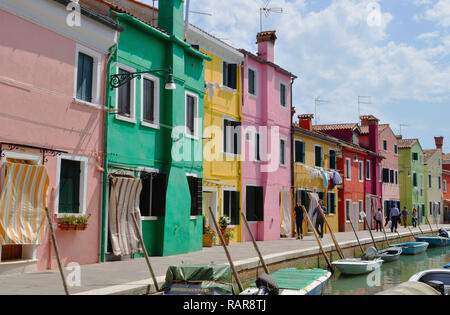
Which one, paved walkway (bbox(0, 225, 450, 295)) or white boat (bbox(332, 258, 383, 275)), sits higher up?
paved walkway (bbox(0, 225, 450, 295))

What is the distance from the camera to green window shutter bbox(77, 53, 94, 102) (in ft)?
41.7

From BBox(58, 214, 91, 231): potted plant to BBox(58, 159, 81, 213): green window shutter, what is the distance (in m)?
0.25

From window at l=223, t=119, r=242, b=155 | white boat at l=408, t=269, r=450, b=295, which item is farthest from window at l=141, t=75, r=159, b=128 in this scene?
white boat at l=408, t=269, r=450, b=295

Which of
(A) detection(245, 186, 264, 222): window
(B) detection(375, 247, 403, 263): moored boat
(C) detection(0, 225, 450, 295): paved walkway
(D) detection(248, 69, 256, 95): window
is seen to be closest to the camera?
(C) detection(0, 225, 450, 295): paved walkway

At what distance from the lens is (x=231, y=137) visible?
2100cm

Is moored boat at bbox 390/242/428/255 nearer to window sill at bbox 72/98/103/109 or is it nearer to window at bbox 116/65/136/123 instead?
window at bbox 116/65/136/123

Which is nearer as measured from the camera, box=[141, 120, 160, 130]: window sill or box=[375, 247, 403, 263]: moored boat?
box=[141, 120, 160, 130]: window sill

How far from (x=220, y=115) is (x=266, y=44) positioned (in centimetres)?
590

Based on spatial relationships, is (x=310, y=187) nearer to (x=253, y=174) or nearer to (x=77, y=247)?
(x=253, y=174)

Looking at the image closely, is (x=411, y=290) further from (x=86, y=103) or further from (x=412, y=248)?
(x=412, y=248)

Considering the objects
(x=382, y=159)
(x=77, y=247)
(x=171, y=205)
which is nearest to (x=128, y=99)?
(x=171, y=205)

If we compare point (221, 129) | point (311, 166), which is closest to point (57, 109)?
point (221, 129)

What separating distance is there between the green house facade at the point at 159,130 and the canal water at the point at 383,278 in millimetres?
4690

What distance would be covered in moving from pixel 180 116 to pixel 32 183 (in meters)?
6.11
